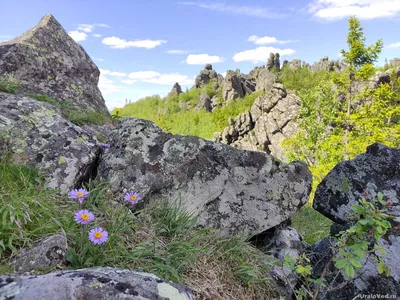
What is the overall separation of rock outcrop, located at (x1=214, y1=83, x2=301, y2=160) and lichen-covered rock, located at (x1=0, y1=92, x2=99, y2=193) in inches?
1349

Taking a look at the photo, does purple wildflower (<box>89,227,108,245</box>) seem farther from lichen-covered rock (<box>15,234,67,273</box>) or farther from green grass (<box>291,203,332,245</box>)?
green grass (<box>291,203,332,245</box>)

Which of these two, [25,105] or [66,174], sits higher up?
[25,105]

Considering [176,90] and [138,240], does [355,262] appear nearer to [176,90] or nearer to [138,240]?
[138,240]

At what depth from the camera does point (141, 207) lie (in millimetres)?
3811

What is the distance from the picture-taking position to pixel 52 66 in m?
7.54

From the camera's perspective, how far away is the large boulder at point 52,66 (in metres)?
6.88

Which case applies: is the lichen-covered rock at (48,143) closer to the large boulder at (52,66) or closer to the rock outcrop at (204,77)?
the large boulder at (52,66)

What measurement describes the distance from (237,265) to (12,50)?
6.57 metres

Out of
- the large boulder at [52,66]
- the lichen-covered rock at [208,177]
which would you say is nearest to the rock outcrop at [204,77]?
the large boulder at [52,66]

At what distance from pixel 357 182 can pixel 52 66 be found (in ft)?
21.9

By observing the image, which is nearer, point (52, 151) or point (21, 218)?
point (21, 218)

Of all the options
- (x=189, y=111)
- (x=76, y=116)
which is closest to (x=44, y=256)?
(x=76, y=116)

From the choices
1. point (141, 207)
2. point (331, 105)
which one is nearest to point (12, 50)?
point (141, 207)

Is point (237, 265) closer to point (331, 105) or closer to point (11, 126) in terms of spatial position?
point (11, 126)
